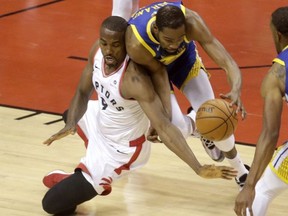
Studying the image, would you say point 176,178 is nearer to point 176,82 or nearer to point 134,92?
point 176,82

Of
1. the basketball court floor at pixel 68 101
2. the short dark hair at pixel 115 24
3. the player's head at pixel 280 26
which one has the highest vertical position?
the player's head at pixel 280 26

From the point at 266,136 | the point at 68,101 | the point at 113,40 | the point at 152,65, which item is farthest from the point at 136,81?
the point at 68,101

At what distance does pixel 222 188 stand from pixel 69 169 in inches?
47.3

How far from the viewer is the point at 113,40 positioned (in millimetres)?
6016

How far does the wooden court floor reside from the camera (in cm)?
642

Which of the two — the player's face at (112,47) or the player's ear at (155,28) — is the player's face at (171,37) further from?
the player's face at (112,47)

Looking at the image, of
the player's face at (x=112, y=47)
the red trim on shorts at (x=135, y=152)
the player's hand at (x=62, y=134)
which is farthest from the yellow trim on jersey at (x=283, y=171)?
the player's hand at (x=62, y=134)

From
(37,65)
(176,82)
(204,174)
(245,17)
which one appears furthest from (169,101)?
(245,17)

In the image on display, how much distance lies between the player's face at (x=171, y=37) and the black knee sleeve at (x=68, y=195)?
1.12 metres

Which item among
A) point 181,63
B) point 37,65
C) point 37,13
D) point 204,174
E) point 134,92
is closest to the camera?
point 204,174

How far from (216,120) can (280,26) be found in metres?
0.99

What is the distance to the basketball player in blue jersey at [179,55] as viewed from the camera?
585 cm

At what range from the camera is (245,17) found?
37.0 feet

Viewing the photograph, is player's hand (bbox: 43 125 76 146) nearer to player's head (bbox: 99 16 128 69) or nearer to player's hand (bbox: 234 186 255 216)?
player's head (bbox: 99 16 128 69)
